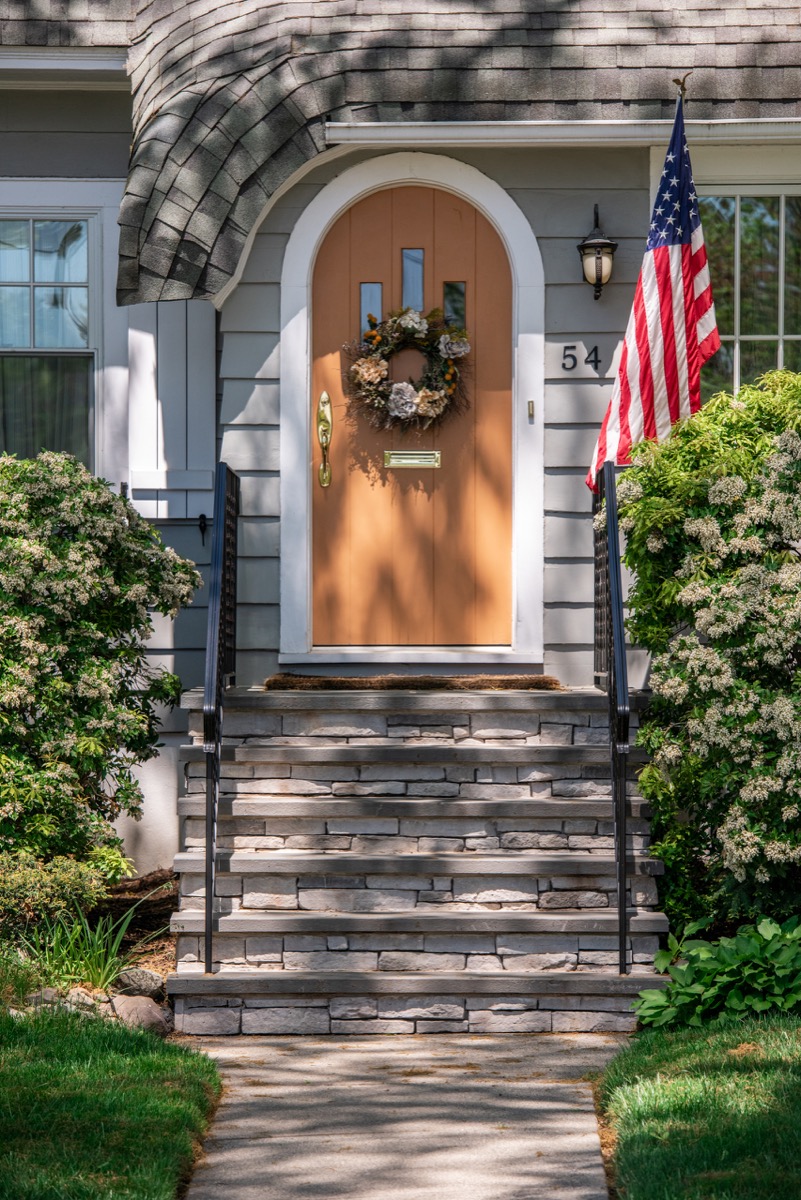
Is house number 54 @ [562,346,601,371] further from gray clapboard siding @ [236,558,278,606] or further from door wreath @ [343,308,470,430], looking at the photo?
gray clapboard siding @ [236,558,278,606]

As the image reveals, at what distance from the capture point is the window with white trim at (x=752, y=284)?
724 cm

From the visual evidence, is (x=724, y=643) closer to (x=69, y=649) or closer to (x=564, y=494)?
(x=564, y=494)

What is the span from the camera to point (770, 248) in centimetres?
726

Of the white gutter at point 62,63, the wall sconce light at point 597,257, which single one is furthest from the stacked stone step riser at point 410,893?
the white gutter at point 62,63

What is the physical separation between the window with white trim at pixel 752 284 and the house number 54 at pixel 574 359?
70cm

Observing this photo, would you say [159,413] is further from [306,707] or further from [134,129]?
[306,707]

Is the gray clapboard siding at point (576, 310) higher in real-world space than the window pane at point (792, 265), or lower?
lower

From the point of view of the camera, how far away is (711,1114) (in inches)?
145

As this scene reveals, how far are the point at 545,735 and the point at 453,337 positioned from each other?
2.07 metres

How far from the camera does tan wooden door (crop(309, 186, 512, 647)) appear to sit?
6984mm

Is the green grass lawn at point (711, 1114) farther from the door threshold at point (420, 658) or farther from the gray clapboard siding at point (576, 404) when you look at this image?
the gray clapboard siding at point (576, 404)

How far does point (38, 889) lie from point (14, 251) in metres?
3.79

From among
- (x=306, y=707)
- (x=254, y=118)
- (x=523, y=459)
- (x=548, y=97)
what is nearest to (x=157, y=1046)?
(x=306, y=707)

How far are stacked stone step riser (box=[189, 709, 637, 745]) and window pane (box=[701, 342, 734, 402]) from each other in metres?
2.17
